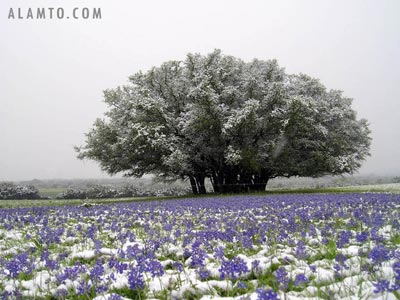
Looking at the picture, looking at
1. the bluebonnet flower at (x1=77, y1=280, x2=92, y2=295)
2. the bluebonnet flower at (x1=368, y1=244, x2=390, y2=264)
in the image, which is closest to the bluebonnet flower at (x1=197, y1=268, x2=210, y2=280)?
the bluebonnet flower at (x1=77, y1=280, x2=92, y2=295)

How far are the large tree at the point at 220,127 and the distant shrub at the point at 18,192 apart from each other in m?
11.5

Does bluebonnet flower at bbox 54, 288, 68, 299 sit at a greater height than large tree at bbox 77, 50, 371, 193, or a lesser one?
lesser

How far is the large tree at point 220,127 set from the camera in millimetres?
23484

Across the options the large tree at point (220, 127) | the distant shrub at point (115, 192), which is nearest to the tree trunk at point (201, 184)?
the large tree at point (220, 127)

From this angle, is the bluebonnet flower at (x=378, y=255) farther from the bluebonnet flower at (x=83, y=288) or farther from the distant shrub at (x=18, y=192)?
the distant shrub at (x=18, y=192)

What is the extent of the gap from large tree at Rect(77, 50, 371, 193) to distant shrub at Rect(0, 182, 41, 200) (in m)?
11.5

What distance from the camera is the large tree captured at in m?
23.5

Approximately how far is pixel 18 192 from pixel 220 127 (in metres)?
22.8

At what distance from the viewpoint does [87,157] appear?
27156 mm

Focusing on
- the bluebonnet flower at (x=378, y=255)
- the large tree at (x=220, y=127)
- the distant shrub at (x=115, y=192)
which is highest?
the large tree at (x=220, y=127)

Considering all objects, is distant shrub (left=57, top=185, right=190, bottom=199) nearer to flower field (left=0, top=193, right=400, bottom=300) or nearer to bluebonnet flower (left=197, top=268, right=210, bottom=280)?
flower field (left=0, top=193, right=400, bottom=300)

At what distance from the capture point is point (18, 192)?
3475 cm

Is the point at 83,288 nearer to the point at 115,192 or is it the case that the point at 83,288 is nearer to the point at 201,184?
the point at 201,184

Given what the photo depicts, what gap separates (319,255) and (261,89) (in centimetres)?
2187
